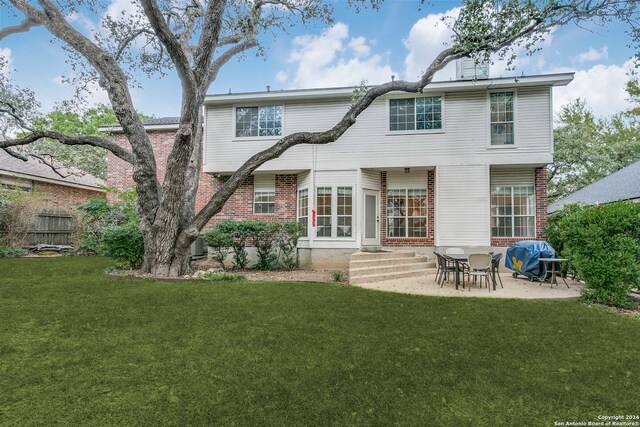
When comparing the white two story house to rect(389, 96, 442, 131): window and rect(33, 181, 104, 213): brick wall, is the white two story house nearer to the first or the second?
rect(389, 96, 442, 131): window

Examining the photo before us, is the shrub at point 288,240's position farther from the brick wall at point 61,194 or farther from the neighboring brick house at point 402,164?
the brick wall at point 61,194

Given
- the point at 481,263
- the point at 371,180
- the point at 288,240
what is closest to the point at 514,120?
the point at 371,180

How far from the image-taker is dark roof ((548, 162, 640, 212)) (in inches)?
524

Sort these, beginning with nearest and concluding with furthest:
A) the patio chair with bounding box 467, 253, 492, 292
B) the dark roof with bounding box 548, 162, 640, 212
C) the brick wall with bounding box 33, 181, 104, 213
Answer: the patio chair with bounding box 467, 253, 492, 292 < the dark roof with bounding box 548, 162, 640, 212 < the brick wall with bounding box 33, 181, 104, 213

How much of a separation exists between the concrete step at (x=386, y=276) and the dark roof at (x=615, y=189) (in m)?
9.13

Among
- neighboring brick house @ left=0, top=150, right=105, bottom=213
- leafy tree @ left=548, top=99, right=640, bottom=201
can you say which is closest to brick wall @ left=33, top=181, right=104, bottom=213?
neighboring brick house @ left=0, top=150, right=105, bottom=213

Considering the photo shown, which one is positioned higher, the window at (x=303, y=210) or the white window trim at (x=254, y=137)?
the white window trim at (x=254, y=137)

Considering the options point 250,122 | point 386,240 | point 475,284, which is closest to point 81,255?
point 250,122

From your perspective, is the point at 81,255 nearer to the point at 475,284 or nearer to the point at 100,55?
the point at 100,55

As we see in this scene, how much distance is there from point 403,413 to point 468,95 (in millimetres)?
10663

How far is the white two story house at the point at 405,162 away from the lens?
1034 centimetres

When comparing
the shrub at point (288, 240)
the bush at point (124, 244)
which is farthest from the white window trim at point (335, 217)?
the bush at point (124, 244)

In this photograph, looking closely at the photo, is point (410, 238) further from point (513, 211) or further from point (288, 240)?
point (288, 240)

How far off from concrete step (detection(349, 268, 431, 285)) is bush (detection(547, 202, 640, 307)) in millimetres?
3787
